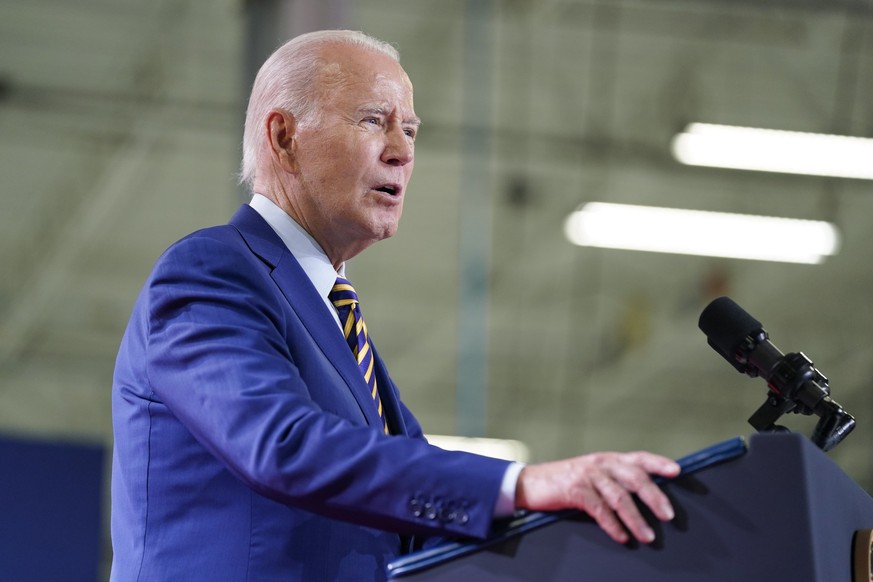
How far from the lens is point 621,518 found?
119 cm

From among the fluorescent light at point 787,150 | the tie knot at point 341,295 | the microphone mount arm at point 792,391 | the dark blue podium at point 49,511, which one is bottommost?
the dark blue podium at point 49,511

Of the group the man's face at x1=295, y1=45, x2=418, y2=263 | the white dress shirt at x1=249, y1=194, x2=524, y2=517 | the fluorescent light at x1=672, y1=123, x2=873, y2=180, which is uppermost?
the fluorescent light at x1=672, y1=123, x2=873, y2=180

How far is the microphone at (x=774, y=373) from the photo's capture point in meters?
1.57

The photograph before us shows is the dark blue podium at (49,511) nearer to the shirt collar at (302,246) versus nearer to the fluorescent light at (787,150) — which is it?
the shirt collar at (302,246)

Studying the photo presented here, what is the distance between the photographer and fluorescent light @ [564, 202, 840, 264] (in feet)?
29.1

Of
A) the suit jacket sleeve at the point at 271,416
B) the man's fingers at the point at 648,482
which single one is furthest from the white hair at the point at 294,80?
the man's fingers at the point at 648,482

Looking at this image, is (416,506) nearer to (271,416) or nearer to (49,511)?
(271,416)

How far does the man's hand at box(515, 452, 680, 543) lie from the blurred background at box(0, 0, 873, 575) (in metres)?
6.15

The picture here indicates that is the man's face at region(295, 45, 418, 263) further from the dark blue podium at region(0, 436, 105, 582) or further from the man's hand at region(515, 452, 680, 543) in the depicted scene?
the dark blue podium at region(0, 436, 105, 582)

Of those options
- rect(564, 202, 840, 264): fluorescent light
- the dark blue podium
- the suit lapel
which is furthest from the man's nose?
rect(564, 202, 840, 264): fluorescent light

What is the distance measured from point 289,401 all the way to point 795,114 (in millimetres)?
8846

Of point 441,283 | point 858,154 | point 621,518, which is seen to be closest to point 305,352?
point 621,518

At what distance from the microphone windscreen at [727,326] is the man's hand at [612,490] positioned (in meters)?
0.47

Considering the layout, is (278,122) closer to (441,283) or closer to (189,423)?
(189,423)
